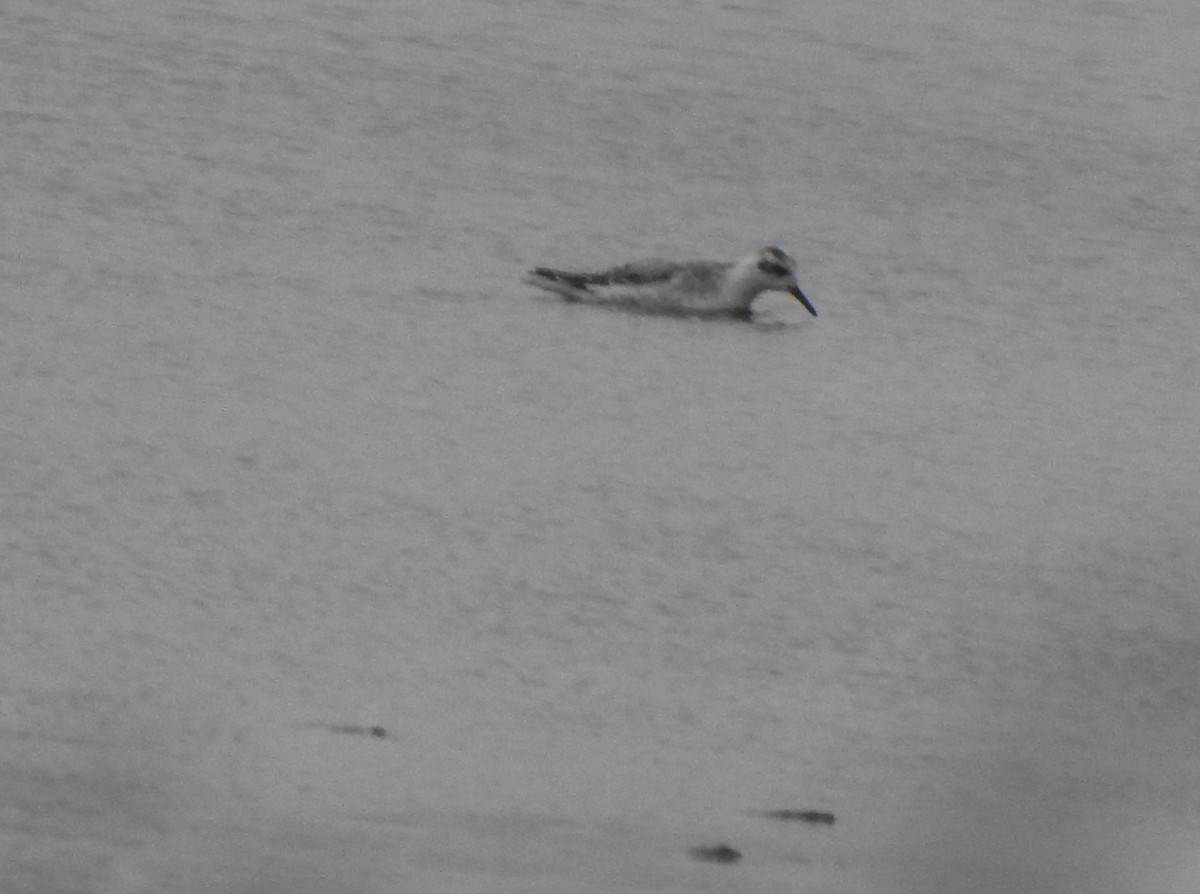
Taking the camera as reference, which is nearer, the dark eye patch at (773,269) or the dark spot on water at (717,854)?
the dark spot on water at (717,854)

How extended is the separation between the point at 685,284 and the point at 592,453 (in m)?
1.69

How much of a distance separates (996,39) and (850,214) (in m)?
2.08

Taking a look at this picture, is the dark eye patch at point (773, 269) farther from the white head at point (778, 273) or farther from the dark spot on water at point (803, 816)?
the dark spot on water at point (803, 816)

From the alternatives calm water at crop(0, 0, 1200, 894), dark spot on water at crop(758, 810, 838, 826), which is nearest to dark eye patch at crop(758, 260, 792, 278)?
calm water at crop(0, 0, 1200, 894)

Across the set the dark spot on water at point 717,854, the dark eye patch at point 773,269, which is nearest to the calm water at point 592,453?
the dark spot on water at point 717,854

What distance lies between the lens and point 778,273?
25.1 feet

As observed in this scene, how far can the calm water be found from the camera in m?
4.15

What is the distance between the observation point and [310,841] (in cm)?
388

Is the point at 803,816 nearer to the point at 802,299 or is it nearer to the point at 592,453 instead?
the point at 592,453

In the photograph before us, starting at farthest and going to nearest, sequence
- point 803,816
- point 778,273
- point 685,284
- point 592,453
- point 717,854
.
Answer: point 685,284, point 778,273, point 592,453, point 803,816, point 717,854

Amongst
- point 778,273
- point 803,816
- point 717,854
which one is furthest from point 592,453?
point 717,854

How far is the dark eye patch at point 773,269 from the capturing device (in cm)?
764

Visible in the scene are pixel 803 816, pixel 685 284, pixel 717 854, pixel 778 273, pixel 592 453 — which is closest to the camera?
pixel 717 854

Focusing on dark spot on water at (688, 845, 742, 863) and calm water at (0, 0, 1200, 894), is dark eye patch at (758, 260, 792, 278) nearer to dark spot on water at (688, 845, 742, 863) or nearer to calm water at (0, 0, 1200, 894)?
calm water at (0, 0, 1200, 894)
